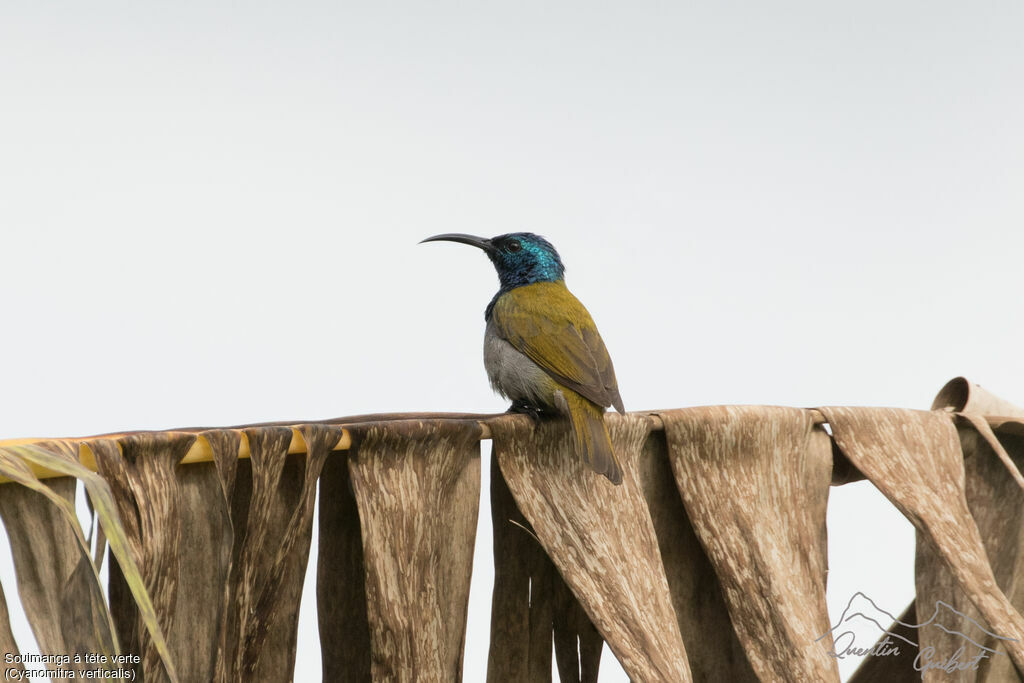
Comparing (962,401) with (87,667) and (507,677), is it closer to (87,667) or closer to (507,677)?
(507,677)

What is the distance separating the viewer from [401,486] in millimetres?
2162

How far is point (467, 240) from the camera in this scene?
159 inches

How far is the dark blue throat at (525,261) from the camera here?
13.4 feet

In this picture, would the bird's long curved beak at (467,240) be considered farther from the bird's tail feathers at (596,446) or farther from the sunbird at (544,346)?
the bird's tail feathers at (596,446)

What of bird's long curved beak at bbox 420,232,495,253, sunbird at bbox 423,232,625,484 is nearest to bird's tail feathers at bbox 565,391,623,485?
sunbird at bbox 423,232,625,484

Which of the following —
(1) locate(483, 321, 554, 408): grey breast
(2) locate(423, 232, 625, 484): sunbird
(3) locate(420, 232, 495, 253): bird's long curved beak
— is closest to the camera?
(2) locate(423, 232, 625, 484): sunbird

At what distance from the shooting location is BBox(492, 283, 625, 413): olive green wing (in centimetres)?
309

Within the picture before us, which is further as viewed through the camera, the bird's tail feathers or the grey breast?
the grey breast

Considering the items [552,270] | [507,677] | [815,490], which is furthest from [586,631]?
[552,270]

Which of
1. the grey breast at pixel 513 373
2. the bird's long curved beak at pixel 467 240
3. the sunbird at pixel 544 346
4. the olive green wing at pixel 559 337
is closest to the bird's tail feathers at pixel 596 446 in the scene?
the sunbird at pixel 544 346

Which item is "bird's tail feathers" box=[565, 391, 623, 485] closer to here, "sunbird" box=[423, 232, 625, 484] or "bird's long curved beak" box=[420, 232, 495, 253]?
"sunbird" box=[423, 232, 625, 484]

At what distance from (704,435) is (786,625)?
0.49 meters

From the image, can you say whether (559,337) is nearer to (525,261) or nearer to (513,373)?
(513,373)

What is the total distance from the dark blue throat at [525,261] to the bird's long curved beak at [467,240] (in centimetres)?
3
